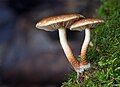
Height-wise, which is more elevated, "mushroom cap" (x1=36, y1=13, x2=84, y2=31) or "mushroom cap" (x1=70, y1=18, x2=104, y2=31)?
"mushroom cap" (x1=36, y1=13, x2=84, y2=31)

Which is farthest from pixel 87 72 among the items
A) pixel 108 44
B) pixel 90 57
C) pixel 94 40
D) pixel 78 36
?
pixel 78 36

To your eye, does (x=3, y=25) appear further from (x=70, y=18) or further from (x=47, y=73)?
(x=70, y=18)

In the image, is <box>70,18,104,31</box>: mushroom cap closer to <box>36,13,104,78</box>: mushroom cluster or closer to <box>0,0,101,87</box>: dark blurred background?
<box>36,13,104,78</box>: mushroom cluster

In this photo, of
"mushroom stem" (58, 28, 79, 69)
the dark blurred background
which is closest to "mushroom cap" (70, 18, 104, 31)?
"mushroom stem" (58, 28, 79, 69)

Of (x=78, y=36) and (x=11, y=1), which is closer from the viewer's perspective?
(x=78, y=36)

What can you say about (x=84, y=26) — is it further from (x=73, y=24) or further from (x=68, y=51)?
(x=68, y=51)

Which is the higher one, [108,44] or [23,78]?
[23,78]

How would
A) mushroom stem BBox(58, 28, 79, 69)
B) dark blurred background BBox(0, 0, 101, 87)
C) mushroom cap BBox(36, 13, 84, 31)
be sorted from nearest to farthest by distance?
mushroom cap BBox(36, 13, 84, 31) → mushroom stem BBox(58, 28, 79, 69) → dark blurred background BBox(0, 0, 101, 87)
